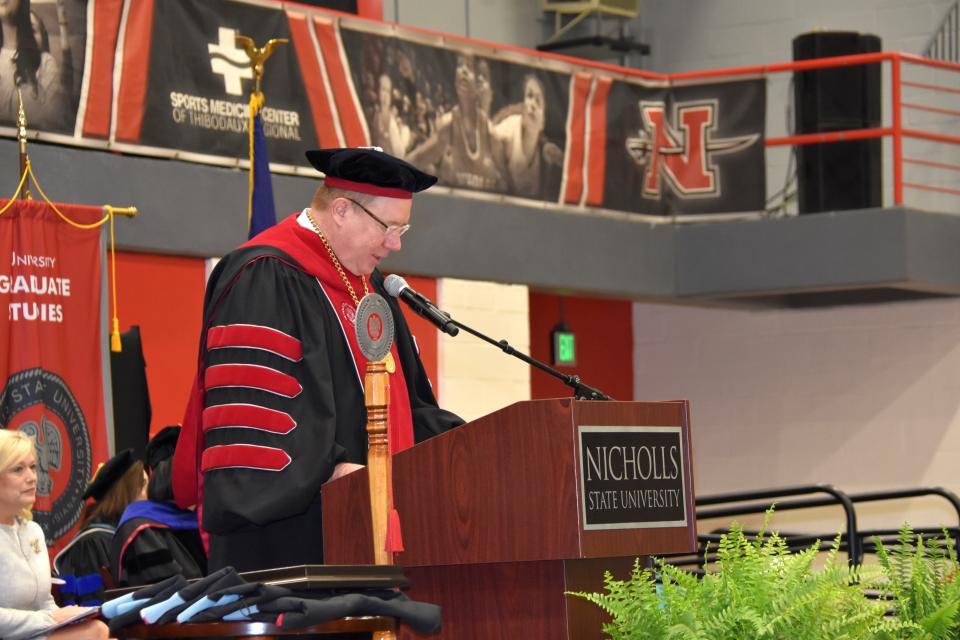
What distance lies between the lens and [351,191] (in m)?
3.61

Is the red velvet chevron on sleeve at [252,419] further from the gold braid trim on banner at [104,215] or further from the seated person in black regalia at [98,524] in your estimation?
the gold braid trim on banner at [104,215]

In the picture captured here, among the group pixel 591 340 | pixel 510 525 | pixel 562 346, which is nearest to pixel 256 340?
pixel 510 525

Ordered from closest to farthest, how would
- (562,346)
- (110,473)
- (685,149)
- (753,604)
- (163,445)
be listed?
(753,604) < (163,445) < (110,473) < (685,149) < (562,346)

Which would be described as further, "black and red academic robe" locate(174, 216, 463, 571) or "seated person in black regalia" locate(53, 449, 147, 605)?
"seated person in black regalia" locate(53, 449, 147, 605)

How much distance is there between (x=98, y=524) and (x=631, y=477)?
288 cm

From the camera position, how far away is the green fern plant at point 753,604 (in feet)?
7.50

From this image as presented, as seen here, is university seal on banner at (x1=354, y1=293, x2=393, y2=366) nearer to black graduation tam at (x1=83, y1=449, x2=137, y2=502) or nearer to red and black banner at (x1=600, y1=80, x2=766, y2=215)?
black graduation tam at (x1=83, y1=449, x2=137, y2=502)

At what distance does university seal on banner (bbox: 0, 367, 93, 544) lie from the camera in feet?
18.8

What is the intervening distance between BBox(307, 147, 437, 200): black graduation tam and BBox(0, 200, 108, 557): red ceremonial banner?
8.39 ft

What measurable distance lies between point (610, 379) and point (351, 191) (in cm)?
737

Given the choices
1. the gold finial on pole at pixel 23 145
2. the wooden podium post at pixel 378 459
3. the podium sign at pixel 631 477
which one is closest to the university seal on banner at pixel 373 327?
the wooden podium post at pixel 378 459

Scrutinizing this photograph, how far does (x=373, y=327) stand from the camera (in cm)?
311

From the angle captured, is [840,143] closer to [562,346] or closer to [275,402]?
[562,346]

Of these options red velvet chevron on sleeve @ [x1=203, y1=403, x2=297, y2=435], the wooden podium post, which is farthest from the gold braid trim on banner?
the wooden podium post
